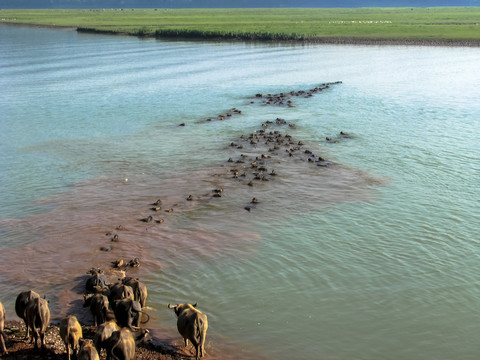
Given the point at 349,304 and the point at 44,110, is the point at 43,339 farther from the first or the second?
the point at 44,110

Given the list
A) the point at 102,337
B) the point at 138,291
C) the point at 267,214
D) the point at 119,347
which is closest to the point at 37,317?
the point at 102,337

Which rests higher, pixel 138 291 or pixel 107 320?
pixel 138 291

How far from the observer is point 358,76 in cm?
4475

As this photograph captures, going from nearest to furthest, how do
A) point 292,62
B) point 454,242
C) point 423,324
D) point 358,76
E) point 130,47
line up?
1. point 423,324
2. point 454,242
3. point 358,76
4. point 292,62
5. point 130,47

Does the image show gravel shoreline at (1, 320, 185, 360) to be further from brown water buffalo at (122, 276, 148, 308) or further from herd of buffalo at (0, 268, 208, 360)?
brown water buffalo at (122, 276, 148, 308)

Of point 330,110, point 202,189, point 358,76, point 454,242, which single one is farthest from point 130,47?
point 454,242

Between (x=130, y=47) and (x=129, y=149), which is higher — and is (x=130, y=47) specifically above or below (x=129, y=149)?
above

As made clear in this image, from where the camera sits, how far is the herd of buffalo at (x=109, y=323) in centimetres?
902

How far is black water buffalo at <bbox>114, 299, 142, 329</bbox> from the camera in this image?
34.1 ft

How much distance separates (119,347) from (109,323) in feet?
2.45

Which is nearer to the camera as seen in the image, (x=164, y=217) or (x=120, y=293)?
(x=120, y=293)

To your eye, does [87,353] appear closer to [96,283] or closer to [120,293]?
[120,293]

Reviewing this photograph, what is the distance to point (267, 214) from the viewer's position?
1708 cm

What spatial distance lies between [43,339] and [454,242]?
11.2 meters
